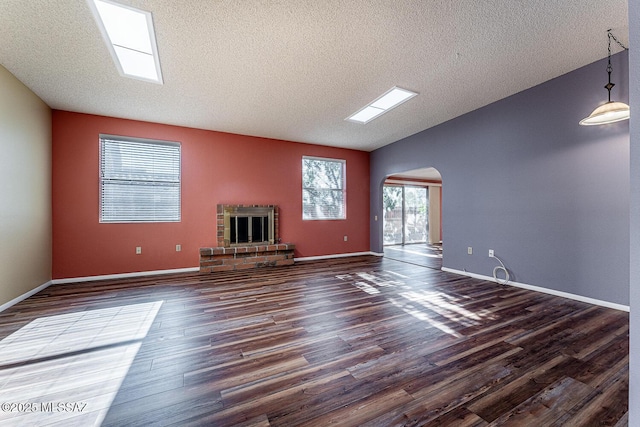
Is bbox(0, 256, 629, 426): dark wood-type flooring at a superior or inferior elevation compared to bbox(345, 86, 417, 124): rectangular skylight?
inferior

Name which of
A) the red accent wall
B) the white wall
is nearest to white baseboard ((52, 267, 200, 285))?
the red accent wall

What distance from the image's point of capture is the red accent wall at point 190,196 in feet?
13.3

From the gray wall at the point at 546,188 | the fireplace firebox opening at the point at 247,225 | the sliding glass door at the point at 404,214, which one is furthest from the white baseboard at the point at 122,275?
the sliding glass door at the point at 404,214

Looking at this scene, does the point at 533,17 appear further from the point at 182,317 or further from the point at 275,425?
the point at 182,317

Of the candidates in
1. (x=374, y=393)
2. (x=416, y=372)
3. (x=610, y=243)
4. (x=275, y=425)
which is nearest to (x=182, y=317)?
(x=275, y=425)

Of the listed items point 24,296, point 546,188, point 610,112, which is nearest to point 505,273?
point 546,188

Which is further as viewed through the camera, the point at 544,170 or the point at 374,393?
the point at 544,170

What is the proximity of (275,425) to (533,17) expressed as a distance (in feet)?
11.6

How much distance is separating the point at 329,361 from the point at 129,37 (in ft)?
11.0

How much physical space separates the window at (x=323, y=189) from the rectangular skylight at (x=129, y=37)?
3470 millimetres

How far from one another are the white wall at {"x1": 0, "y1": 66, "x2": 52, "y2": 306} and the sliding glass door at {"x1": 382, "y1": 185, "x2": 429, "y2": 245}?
24.4 ft

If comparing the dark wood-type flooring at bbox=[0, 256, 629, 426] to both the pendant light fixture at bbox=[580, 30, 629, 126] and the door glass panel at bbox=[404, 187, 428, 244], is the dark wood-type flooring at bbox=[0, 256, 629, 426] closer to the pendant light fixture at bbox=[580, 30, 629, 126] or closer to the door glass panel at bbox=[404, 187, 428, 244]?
the pendant light fixture at bbox=[580, 30, 629, 126]

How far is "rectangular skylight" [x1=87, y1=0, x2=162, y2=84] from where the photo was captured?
214cm

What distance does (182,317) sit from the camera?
8.66 feet
